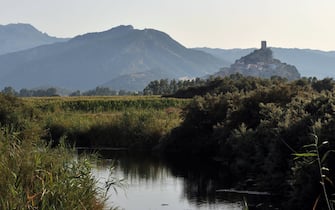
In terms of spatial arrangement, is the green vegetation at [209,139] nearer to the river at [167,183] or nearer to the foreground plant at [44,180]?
the foreground plant at [44,180]

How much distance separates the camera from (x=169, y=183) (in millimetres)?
29281

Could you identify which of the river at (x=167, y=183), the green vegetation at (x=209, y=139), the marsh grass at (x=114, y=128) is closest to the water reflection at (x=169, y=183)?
the river at (x=167, y=183)

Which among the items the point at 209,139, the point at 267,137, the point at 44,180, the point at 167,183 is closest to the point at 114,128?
the point at 209,139

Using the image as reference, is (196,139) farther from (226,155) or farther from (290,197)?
(290,197)

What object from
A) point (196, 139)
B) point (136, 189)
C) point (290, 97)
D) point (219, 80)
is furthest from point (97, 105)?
point (136, 189)

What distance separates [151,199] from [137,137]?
69.4 ft

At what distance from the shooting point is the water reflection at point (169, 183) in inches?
936

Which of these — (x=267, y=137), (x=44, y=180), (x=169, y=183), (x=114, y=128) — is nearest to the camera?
(x=44, y=180)

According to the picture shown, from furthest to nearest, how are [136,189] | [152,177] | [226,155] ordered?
[226,155], [152,177], [136,189]

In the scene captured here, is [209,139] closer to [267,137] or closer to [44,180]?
[267,137]

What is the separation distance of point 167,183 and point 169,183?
0.33ft

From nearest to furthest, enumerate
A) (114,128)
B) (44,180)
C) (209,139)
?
(44,180), (209,139), (114,128)

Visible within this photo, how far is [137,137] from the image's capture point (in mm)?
46031

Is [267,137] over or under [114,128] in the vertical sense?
over
